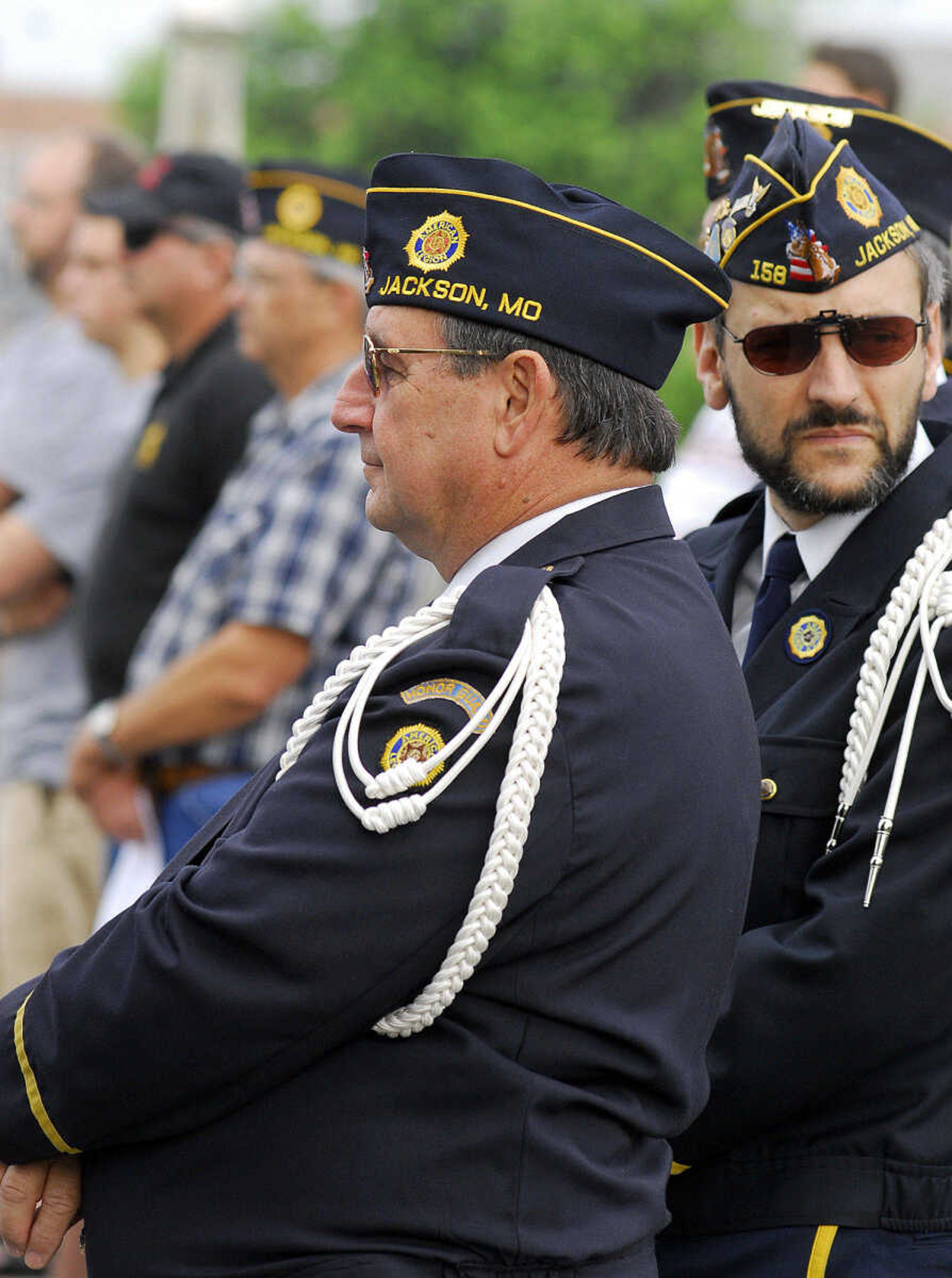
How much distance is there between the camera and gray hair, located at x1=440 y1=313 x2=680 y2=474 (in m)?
2.06

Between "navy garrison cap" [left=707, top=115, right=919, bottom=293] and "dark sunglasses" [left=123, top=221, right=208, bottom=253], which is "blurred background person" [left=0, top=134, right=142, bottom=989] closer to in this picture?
"dark sunglasses" [left=123, top=221, right=208, bottom=253]

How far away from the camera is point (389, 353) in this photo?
2133 millimetres

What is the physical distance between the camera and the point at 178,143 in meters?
14.9

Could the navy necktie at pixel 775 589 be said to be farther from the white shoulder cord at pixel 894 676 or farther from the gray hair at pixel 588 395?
the gray hair at pixel 588 395

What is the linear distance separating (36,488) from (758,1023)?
13.2 ft

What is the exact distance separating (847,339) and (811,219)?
0.18m

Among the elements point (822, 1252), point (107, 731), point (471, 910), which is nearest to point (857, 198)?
point (471, 910)

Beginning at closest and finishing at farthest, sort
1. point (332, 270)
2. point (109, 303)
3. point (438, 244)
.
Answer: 1. point (438, 244)
2. point (332, 270)
3. point (109, 303)

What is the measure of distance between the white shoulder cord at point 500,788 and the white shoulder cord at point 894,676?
0.57 meters

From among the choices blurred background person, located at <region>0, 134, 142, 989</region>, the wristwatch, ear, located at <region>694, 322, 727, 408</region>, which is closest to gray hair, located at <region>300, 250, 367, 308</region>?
the wristwatch

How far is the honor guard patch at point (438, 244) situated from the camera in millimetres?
2080

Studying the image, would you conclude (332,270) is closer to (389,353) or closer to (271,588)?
(271,588)

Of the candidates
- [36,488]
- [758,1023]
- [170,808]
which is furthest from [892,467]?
[36,488]

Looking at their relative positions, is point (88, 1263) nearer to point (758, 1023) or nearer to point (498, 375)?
point (758, 1023)
